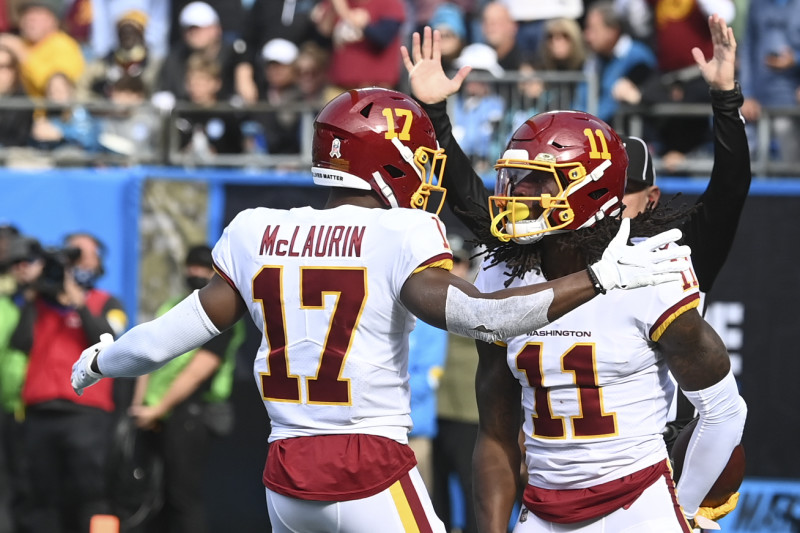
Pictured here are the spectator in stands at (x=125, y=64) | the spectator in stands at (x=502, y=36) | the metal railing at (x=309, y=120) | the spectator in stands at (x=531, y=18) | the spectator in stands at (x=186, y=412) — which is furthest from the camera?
the spectator in stands at (x=125, y=64)

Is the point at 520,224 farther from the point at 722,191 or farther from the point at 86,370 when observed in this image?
the point at 86,370

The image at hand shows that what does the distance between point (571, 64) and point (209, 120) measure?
238 cm

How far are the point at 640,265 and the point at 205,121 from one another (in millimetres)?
5858

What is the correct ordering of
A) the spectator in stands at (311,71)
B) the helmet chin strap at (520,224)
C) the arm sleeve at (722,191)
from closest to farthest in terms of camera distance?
the helmet chin strap at (520,224) → the arm sleeve at (722,191) → the spectator in stands at (311,71)

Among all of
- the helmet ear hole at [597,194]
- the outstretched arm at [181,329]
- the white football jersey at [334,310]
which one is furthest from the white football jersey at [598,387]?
the outstretched arm at [181,329]

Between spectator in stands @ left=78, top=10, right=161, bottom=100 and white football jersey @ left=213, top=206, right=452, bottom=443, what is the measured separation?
589 cm

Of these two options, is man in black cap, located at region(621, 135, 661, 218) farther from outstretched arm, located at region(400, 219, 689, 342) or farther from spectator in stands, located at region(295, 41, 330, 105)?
spectator in stands, located at region(295, 41, 330, 105)

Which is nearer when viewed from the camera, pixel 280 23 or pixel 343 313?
pixel 343 313

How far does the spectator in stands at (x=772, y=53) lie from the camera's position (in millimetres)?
8328

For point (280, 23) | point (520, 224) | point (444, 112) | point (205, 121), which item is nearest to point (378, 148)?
point (520, 224)

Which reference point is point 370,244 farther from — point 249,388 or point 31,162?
point 31,162

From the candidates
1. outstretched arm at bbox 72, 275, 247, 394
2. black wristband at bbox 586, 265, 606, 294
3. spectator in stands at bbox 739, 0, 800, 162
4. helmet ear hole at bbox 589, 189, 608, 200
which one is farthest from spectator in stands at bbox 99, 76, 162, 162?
black wristband at bbox 586, 265, 606, 294

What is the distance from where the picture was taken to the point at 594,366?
3465mm

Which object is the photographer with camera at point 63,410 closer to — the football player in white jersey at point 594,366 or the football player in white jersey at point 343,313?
the football player in white jersey at point 343,313
